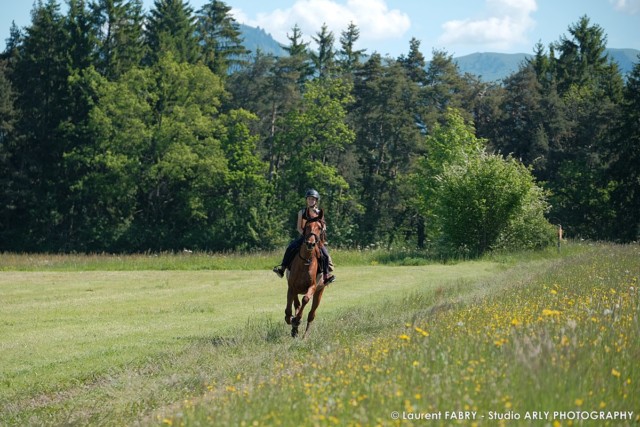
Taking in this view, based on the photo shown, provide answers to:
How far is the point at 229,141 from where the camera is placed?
219ft

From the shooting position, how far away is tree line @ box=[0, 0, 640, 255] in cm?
6156

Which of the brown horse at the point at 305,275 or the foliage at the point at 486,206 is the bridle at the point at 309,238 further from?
the foliage at the point at 486,206

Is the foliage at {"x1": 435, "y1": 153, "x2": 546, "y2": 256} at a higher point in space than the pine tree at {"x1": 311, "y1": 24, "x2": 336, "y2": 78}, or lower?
lower

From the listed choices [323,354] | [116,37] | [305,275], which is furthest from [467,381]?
[116,37]

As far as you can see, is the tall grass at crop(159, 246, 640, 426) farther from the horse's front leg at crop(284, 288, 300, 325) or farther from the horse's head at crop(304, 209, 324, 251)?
the horse's front leg at crop(284, 288, 300, 325)

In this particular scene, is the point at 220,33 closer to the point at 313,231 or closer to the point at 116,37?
the point at 116,37

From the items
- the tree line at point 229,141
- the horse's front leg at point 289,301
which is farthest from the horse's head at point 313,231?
the tree line at point 229,141

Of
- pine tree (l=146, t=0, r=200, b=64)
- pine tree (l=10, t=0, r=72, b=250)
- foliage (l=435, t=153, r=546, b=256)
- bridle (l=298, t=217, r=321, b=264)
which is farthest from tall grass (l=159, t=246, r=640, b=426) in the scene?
pine tree (l=146, t=0, r=200, b=64)

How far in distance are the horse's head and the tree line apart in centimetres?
4309

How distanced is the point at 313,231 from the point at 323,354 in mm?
4179

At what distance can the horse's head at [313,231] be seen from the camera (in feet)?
46.3

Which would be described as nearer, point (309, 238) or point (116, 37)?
point (309, 238)

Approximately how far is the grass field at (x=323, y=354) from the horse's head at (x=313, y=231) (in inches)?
69.5

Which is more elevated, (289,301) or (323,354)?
(289,301)
